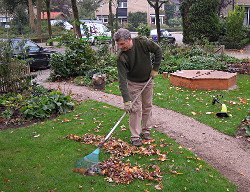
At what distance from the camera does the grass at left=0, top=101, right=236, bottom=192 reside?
4.15m

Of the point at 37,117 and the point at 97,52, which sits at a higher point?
the point at 97,52

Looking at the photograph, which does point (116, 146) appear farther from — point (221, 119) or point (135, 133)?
point (221, 119)

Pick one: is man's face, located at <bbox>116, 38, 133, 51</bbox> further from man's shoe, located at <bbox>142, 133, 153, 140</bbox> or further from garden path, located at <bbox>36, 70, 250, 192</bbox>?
garden path, located at <bbox>36, 70, 250, 192</bbox>

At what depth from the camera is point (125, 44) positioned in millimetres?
4926

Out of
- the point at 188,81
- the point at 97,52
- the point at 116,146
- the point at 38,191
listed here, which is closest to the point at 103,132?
the point at 116,146

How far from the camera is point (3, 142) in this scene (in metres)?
5.66

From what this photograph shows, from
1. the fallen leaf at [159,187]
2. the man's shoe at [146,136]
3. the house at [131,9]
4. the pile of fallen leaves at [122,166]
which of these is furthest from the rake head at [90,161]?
the house at [131,9]

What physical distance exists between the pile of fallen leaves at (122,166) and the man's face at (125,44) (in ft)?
5.41

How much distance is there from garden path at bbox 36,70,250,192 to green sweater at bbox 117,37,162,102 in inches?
58.7

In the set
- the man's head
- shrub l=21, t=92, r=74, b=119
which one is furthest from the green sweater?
shrub l=21, t=92, r=74, b=119

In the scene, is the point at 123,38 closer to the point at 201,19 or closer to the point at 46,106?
the point at 46,106

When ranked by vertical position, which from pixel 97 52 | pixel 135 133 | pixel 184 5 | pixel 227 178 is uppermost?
pixel 184 5

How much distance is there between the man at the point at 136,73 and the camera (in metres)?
5.03

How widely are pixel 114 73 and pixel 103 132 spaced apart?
233 inches
